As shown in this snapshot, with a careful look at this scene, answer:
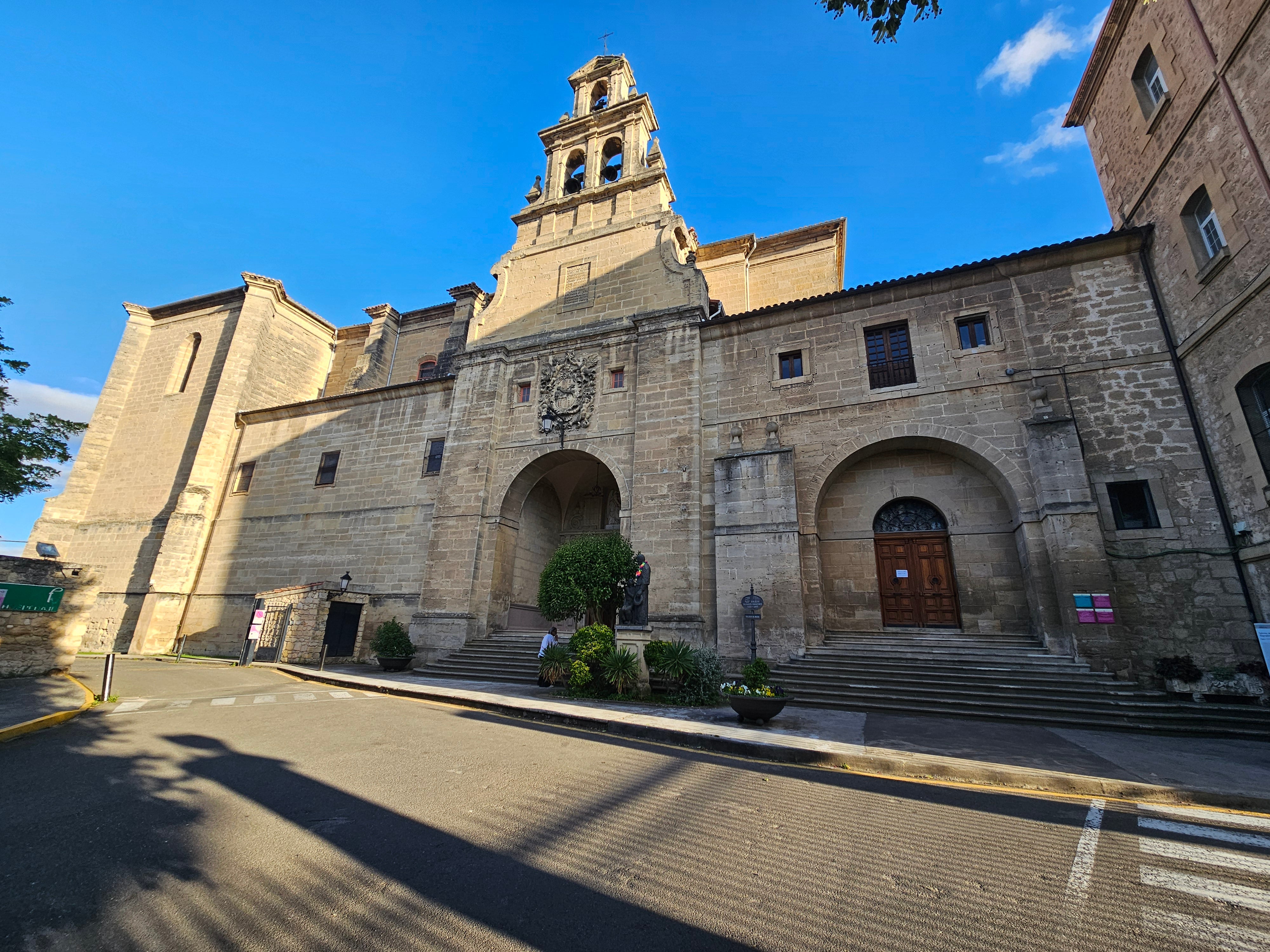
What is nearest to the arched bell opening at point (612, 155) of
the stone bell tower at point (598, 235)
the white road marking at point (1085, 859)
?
the stone bell tower at point (598, 235)

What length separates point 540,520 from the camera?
18.7 m

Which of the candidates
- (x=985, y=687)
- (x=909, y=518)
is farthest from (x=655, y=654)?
(x=909, y=518)

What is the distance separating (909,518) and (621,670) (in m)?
8.10

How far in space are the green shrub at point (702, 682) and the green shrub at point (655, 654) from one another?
60 cm

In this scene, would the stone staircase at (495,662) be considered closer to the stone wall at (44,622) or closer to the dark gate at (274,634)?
the dark gate at (274,634)

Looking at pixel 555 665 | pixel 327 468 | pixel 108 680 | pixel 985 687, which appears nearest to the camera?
pixel 108 680

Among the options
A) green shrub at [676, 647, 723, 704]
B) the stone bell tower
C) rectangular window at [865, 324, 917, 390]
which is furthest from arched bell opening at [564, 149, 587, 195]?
green shrub at [676, 647, 723, 704]

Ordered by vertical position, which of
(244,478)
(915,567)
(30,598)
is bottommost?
(30,598)

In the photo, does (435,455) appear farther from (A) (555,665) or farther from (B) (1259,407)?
(B) (1259,407)

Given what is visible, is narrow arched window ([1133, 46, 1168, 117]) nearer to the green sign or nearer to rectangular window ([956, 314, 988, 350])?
rectangular window ([956, 314, 988, 350])

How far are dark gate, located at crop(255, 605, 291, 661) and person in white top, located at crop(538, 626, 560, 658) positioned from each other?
27.9ft

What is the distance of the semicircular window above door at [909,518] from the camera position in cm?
1280

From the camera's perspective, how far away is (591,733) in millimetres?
7777

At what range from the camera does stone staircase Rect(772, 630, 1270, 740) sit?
27.1ft
